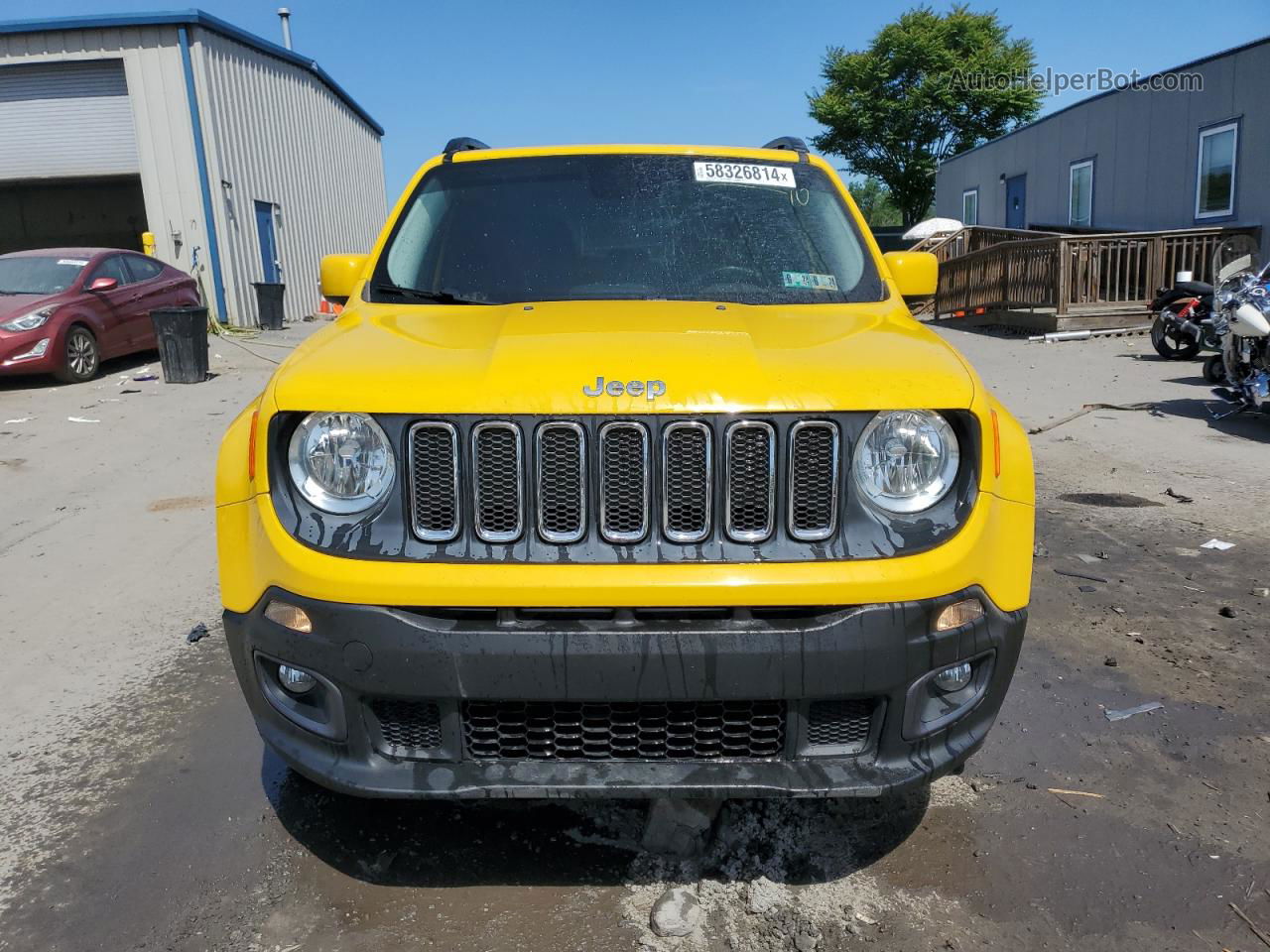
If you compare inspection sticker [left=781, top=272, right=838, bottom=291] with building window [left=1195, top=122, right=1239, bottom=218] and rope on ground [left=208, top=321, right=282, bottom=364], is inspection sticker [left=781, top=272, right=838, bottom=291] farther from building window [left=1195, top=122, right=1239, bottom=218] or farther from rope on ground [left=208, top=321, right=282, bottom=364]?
building window [left=1195, top=122, right=1239, bottom=218]

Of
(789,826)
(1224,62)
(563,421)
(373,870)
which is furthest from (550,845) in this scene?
(1224,62)

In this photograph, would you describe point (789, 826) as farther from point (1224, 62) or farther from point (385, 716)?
point (1224, 62)

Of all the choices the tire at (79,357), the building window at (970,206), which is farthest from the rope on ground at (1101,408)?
the building window at (970,206)

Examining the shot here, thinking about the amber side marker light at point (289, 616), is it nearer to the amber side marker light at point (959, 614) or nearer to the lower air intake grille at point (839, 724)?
the lower air intake grille at point (839, 724)

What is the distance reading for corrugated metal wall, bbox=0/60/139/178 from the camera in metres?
18.5

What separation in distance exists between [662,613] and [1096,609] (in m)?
3.13

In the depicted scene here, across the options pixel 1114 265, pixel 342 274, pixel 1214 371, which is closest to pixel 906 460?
pixel 342 274

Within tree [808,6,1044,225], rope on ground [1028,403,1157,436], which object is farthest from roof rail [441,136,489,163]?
tree [808,6,1044,225]

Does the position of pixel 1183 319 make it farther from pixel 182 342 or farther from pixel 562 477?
pixel 562 477

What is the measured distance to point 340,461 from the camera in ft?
7.72

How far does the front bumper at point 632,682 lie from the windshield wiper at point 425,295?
1.33 m

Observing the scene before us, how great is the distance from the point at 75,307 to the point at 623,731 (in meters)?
12.0

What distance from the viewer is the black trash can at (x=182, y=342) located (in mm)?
11977

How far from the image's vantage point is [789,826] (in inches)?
114
